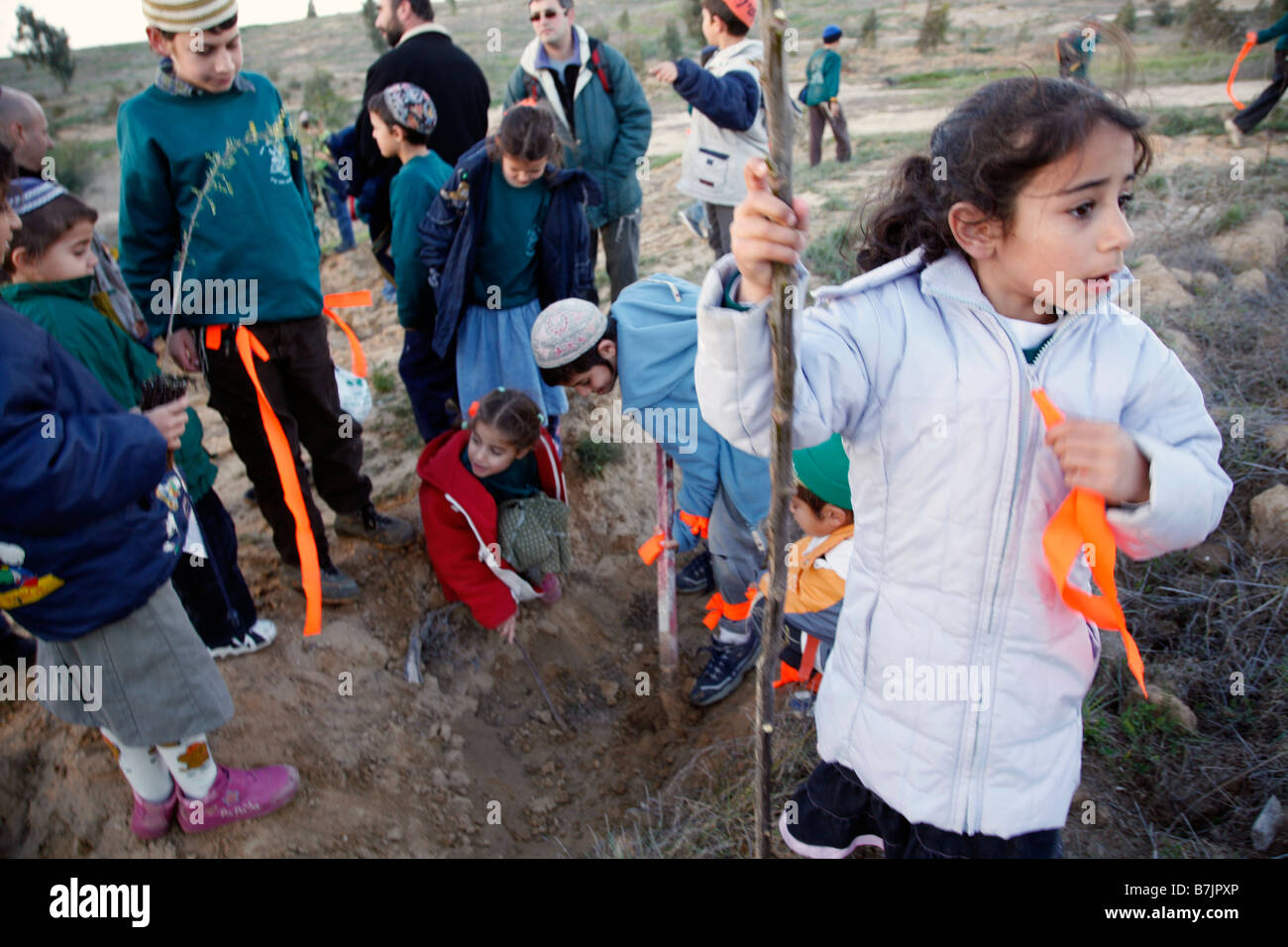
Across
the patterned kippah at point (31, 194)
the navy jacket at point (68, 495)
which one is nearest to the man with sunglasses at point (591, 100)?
the patterned kippah at point (31, 194)

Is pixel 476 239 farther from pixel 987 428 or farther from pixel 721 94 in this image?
pixel 987 428

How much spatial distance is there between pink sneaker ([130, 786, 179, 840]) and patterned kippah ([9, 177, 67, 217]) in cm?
157

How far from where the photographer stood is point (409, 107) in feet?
10.6

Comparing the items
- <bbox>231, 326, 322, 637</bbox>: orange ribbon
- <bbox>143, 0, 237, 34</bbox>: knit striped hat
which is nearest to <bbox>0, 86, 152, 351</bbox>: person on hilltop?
<bbox>231, 326, 322, 637</bbox>: orange ribbon

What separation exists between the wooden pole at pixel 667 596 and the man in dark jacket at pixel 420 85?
79.4 inches

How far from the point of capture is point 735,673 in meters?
3.15

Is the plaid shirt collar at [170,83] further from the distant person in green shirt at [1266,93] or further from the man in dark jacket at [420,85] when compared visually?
the distant person in green shirt at [1266,93]

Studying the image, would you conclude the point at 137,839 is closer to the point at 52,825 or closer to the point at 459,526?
the point at 52,825

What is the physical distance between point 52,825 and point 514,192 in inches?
103

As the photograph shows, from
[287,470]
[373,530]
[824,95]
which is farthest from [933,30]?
[287,470]

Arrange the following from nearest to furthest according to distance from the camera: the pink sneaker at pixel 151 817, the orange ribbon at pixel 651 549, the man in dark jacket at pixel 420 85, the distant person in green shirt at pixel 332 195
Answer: the pink sneaker at pixel 151 817 < the orange ribbon at pixel 651 549 < the man in dark jacket at pixel 420 85 < the distant person in green shirt at pixel 332 195

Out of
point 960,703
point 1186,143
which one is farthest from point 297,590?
point 1186,143

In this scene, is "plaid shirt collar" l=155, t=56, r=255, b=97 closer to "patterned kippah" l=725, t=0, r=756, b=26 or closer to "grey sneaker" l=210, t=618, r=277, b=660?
"grey sneaker" l=210, t=618, r=277, b=660

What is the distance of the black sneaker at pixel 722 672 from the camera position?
123 inches
